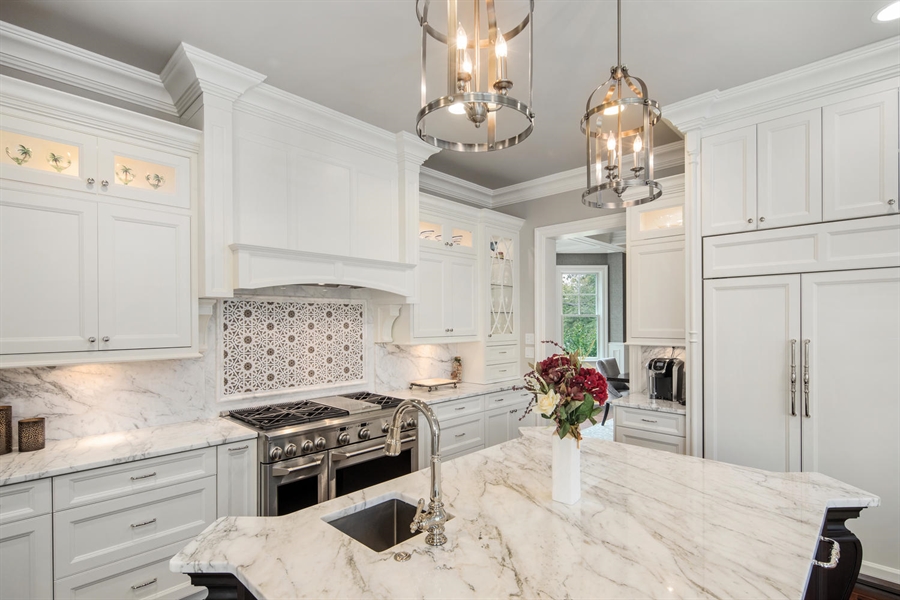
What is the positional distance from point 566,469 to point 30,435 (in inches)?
93.0

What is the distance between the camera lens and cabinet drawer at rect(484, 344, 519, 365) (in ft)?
13.8

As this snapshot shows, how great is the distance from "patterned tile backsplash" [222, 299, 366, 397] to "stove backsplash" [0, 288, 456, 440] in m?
0.09

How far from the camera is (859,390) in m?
2.41

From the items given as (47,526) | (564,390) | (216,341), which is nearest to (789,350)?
(564,390)

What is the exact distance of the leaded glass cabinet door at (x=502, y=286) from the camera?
4.29 meters

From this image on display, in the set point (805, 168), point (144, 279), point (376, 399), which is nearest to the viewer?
point (144, 279)

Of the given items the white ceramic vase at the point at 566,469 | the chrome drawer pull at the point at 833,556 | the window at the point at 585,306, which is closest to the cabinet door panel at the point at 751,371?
the chrome drawer pull at the point at 833,556

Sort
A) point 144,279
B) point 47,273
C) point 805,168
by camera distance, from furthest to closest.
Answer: point 805,168
point 144,279
point 47,273

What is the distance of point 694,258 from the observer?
2.95m

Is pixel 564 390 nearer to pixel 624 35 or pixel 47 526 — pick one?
pixel 624 35

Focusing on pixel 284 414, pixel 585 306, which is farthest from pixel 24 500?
pixel 585 306

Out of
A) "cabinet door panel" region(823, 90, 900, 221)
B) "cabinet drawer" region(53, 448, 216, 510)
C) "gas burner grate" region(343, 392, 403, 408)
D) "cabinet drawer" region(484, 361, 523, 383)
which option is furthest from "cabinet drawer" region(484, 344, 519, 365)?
"cabinet door panel" region(823, 90, 900, 221)

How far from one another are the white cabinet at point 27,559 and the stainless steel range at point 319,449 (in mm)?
841

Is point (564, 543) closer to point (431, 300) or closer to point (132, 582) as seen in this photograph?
point (132, 582)
